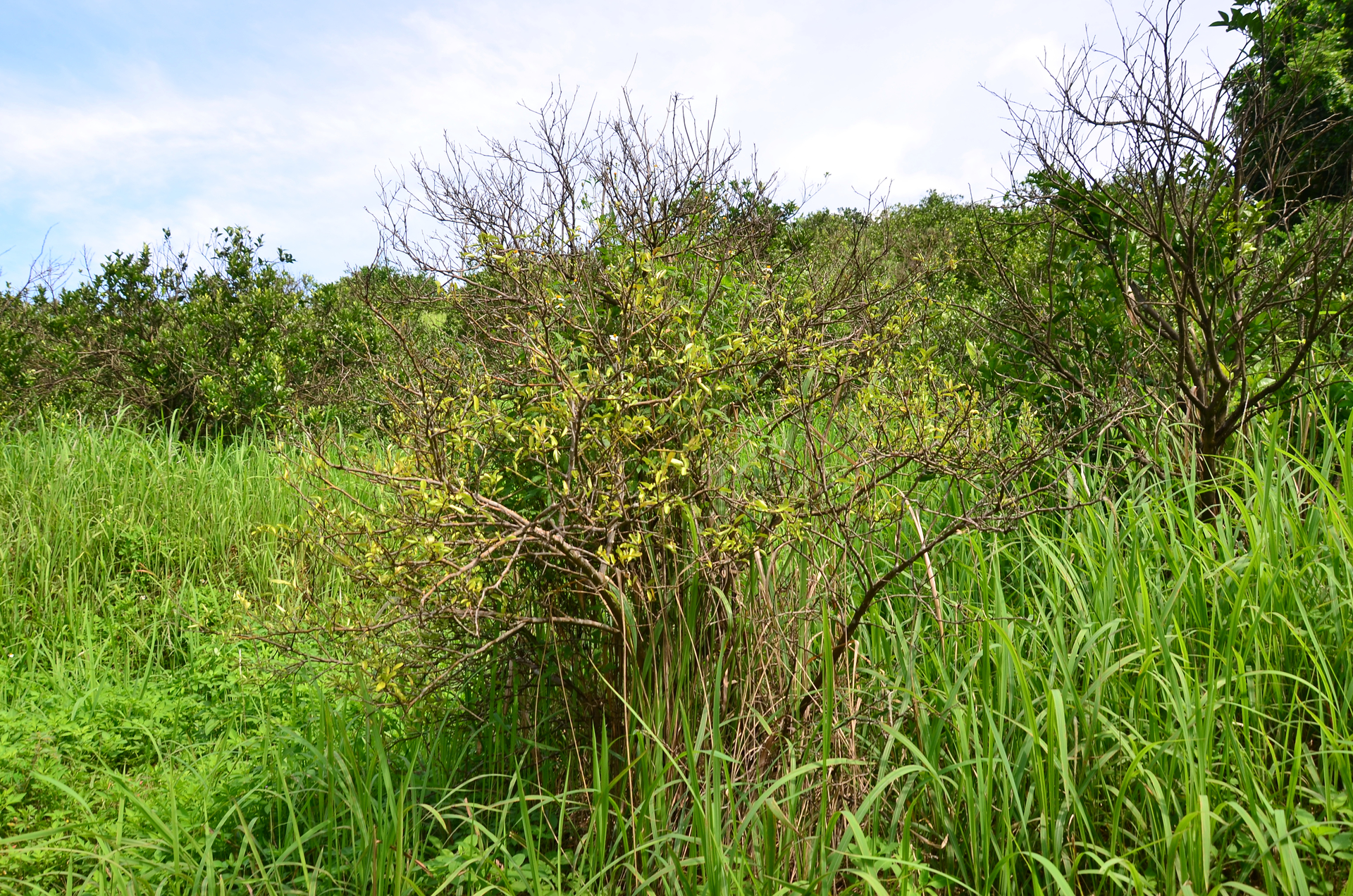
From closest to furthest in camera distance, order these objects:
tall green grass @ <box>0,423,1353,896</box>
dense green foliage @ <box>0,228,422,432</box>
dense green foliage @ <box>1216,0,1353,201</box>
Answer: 1. tall green grass @ <box>0,423,1353,896</box>
2. dense green foliage @ <box>1216,0,1353,201</box>
3. dense green foliage @ <box>0,228,422,432</box>

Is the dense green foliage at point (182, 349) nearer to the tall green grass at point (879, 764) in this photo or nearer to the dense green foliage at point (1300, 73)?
the tall green grass at point (879, 764)

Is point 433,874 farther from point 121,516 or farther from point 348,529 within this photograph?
point 121,516

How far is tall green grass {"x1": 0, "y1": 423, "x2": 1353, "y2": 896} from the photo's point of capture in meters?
2.09

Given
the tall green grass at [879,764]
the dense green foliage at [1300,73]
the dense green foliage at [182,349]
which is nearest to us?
the tall green grass at [879,764]

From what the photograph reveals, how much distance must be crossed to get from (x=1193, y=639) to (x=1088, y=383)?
2.10 metres

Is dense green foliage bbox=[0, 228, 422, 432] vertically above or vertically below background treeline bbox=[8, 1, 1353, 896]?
above

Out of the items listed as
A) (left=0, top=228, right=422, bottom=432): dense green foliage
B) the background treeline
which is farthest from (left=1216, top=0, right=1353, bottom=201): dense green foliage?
(left=0, top=228, right=422, bottom=432): dense green foliage

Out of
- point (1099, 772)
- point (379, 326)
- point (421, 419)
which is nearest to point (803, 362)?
point (421, 419)

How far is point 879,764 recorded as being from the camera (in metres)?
2.37

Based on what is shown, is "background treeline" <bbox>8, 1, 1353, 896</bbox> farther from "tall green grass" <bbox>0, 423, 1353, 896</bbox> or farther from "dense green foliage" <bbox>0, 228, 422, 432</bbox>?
"dense green foliage" <bbox>0, 228, 422, 432</bbox>

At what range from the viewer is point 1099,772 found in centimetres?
232

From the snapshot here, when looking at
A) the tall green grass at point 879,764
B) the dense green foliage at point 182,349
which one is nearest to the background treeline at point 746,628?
the tall green grass at point 879,764

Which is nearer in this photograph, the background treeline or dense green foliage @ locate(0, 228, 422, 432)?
the background treeline

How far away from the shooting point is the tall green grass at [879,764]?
209 centimetres
